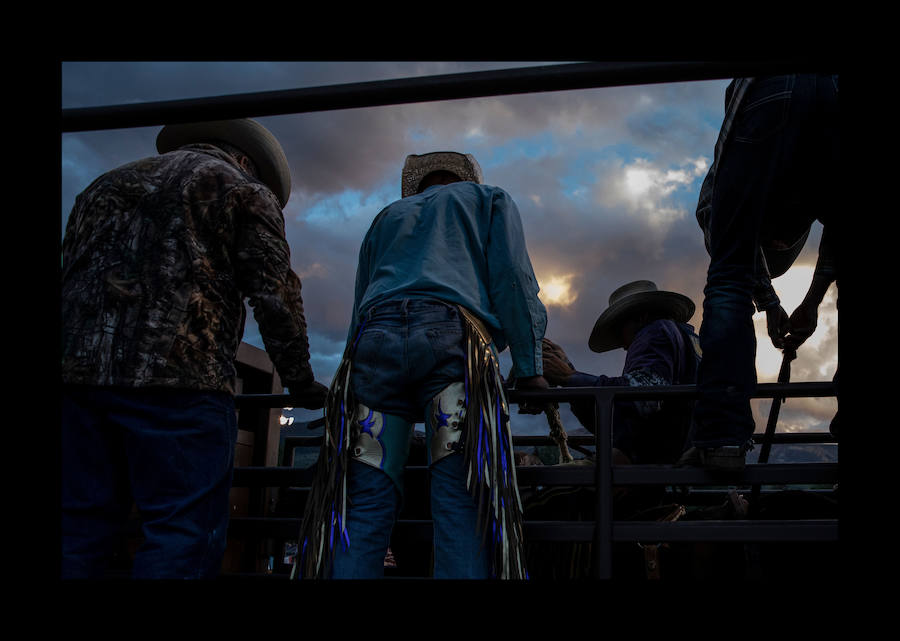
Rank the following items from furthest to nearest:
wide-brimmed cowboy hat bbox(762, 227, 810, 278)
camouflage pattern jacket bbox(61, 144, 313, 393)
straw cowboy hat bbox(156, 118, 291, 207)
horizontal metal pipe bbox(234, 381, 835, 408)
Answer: wide-brimmed cowboy hat bbox(762, 227, 810, 278) → straw cowboy hat bbox(156, 118, 291, 207) → horizontal metal pipe bbox(234, 381, 835, 408) → camouflage pattern jacket bbox(61, 144, 313, 393)

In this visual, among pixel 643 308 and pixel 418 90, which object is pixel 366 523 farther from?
pixel 643 308

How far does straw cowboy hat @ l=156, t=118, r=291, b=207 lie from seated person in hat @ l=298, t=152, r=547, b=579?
64cm

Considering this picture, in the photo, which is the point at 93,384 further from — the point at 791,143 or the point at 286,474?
the point at 791,143

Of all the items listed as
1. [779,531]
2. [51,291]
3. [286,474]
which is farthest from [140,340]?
[779,531]

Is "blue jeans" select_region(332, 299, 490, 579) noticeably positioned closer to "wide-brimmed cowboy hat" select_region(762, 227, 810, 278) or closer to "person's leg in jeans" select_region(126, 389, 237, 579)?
"person's leg in jeans" select_region(126, 389, 237, 579)

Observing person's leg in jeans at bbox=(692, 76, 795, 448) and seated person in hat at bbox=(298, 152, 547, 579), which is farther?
person's leg in jeans at bbox=(692, 76, 795, 448)

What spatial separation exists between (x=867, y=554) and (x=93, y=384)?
1.93 meters

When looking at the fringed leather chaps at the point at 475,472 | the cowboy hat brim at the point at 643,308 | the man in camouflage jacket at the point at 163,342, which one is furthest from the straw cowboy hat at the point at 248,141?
the cowboy hat brim at the point at 643,308

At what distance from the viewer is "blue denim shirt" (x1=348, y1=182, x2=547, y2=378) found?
217cm

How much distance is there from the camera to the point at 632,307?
15.0ft

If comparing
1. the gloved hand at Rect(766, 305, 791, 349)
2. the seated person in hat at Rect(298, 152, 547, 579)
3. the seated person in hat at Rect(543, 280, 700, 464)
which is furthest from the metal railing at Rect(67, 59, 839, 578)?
the seated person in hat at Rect(543, 280, 700, 464)

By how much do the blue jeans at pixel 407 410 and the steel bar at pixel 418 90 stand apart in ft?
3.30

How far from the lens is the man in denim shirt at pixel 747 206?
200cm

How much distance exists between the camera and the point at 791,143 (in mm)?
2006
